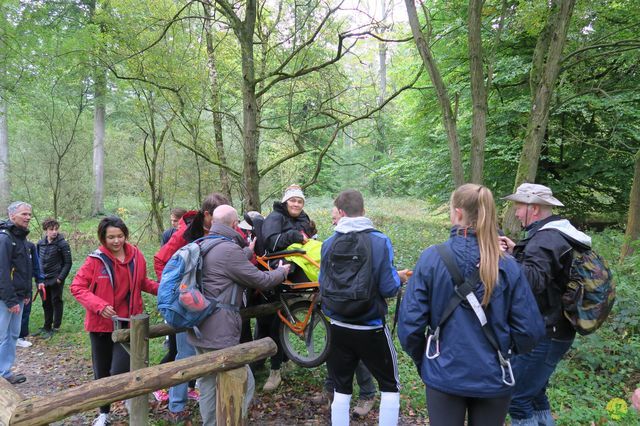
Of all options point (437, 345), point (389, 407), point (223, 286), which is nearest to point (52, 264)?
point (223, 286)

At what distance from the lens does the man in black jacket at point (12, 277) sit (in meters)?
5.04

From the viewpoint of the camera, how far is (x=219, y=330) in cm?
332

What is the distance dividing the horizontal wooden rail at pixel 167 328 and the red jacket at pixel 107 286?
Answer: 23 centimetres

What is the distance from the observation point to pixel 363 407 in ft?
13.6

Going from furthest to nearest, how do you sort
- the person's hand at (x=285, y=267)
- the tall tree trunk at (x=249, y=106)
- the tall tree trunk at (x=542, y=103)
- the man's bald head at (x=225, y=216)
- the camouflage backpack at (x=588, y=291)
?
the tall tree trunk at (x=249, y=106) < the tall tree trunk at (x=542, y=103) < the person's hand at (x=285, y=267) < the man's bald head at (x=225, y=216) < the camouflage backpack at (x=588, y=291)

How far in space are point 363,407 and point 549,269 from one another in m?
2.39

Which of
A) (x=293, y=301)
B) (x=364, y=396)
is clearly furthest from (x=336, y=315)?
(x=364, y=396)

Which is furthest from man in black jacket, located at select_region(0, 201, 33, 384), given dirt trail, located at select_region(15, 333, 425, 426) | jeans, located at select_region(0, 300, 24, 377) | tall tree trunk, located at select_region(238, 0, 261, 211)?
tall tree trunk, located at select_region(238, 0, 261, 211)

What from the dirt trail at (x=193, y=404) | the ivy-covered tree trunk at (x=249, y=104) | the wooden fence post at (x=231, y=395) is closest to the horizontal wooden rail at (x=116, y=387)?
the wooden fence post at (x=231, y=395)

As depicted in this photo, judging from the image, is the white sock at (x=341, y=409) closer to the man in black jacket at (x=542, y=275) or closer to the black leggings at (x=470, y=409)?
the black leggings at (x=470, y=409)

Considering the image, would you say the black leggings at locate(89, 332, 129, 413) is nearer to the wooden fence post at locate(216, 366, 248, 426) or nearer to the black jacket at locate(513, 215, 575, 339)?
the wooden fence post at locate(216, 366, 248, 426)

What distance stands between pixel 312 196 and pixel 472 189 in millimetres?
27073

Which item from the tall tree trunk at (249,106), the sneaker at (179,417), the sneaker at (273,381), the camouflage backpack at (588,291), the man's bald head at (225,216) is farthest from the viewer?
the tall tree trunk at (249,106)

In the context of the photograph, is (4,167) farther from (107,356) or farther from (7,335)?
(107,356)
